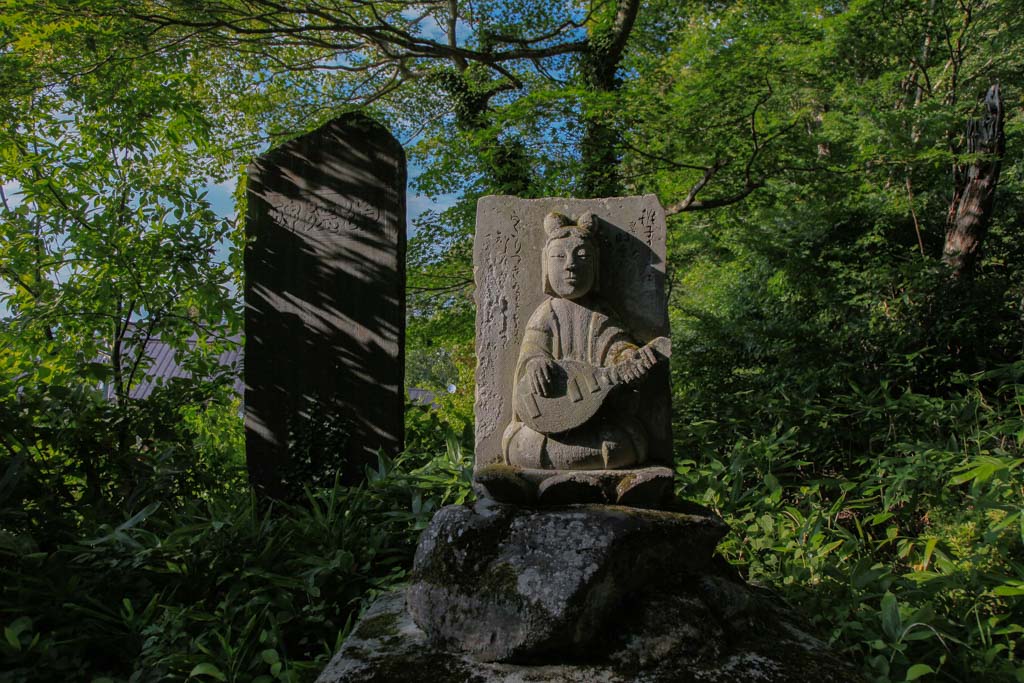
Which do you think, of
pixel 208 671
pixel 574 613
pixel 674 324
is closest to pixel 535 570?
pixel 574 613

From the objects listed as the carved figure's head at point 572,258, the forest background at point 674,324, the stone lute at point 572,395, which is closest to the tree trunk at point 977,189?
the forest background at point 674,324

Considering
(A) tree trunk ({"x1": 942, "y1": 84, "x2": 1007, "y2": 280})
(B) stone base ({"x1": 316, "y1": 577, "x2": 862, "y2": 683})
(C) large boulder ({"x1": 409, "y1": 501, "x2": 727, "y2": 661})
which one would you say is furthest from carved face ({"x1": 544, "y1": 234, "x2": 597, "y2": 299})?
(A) tree trunk ({"x1": 942, "y1": 84, "x2": 1007, "y2": 280})

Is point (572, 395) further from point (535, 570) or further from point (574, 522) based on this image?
point (535, 570)

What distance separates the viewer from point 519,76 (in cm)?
861

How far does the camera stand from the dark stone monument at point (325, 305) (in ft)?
16.1

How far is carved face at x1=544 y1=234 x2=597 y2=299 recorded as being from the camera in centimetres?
303

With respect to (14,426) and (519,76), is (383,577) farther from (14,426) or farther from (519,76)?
(519,76)

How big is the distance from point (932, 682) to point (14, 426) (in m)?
4.67

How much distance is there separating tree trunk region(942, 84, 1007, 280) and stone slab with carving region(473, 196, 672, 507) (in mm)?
4403

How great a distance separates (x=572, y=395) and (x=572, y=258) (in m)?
0.64

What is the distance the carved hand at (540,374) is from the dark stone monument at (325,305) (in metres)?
2.23

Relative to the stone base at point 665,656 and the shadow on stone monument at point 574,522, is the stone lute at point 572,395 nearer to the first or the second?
the shadow on stone monument at point 574,522

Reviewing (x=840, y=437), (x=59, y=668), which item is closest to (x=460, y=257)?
(x=840, y=437)

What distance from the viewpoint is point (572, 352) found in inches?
119
